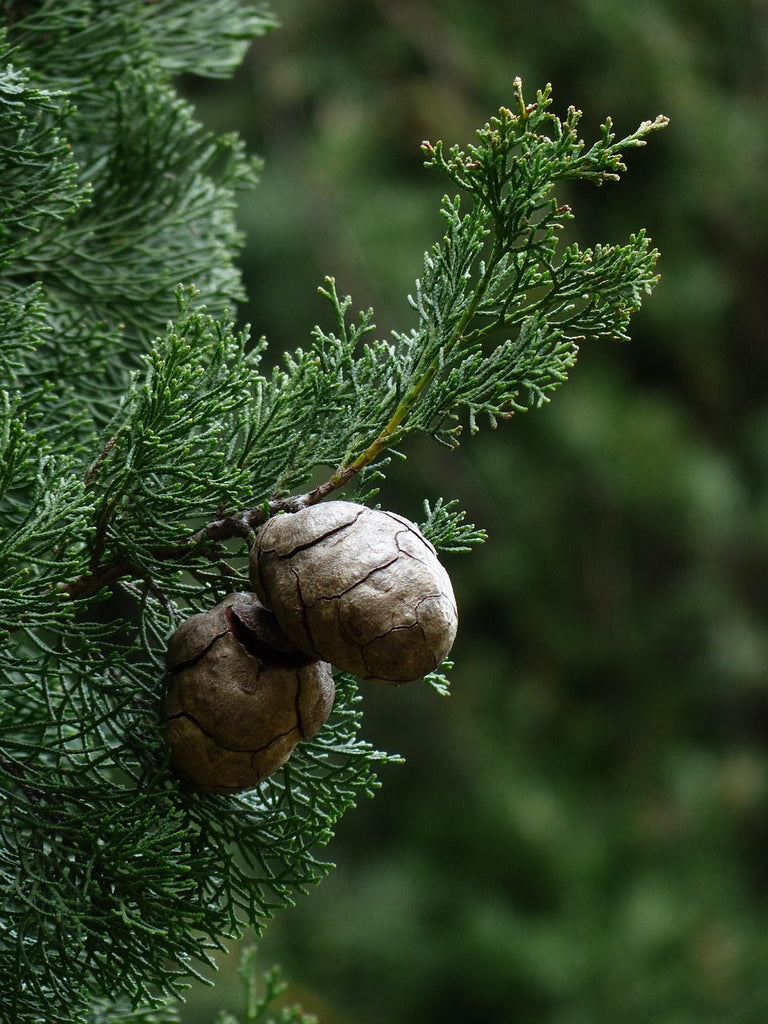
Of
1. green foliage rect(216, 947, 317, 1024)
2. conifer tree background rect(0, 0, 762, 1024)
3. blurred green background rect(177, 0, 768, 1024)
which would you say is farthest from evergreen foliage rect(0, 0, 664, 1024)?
blurred green background rect(177, 0, 768, 1024)

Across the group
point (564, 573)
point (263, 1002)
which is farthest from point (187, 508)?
point (564, 573)

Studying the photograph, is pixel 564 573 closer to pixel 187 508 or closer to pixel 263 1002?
pixel 263 1002

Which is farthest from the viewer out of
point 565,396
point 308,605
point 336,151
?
point 565,396

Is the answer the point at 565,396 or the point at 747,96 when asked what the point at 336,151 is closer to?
the point at 565,396

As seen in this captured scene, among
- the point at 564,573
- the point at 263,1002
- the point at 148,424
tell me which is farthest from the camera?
the point at 564,573

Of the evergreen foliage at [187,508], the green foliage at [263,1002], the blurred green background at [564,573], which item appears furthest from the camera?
the blurred green background at [564,573]

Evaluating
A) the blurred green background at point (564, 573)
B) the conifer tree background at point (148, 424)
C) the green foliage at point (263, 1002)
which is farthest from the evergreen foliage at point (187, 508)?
the blurred green background at point (564, 573)

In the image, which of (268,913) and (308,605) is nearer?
(308,605)

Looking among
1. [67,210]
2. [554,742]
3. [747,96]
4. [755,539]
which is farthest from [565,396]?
[67,210]

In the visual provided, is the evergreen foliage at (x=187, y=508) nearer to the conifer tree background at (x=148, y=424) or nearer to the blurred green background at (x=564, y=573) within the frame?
the conifer tree background at (x=148, y=424)
